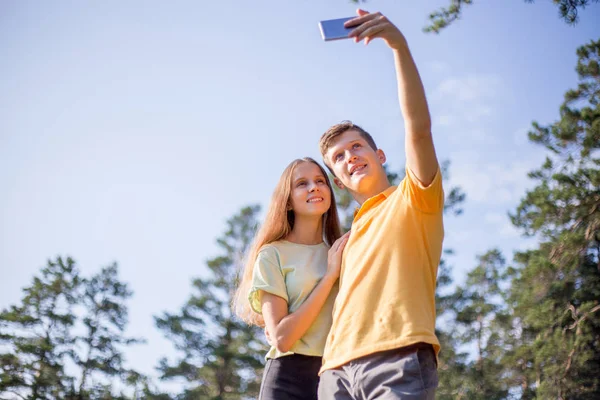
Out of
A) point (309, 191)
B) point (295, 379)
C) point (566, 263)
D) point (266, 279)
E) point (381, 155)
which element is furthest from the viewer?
point (566, 263)

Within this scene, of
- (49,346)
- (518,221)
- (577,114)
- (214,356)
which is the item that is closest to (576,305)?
(518,221)

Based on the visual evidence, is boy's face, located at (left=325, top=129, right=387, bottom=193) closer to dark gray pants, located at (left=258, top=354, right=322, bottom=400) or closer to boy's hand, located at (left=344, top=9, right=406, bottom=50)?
boy's hand, located at (left=344, top=9, right=406, bottom=50)

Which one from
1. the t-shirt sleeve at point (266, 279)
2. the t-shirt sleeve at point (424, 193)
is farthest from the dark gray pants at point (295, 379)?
the t-shirt sleeve at point (424, 193)

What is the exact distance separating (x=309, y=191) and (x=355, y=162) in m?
0.41

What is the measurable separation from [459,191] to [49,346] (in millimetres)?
15354

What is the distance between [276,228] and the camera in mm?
2756

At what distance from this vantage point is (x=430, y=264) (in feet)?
6.54

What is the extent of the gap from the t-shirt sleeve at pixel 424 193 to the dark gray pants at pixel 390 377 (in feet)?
1.62

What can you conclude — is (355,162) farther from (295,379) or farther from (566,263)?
(566,263)

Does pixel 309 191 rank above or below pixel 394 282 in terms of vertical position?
above

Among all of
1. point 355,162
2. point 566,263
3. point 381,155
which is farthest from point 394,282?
point 566,263

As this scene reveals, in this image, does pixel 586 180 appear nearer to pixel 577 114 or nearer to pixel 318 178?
pixel 577 114

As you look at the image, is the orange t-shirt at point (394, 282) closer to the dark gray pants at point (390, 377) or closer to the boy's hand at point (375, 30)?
the dark gray pants at point (390, 377)

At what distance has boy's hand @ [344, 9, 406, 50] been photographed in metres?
1.84
